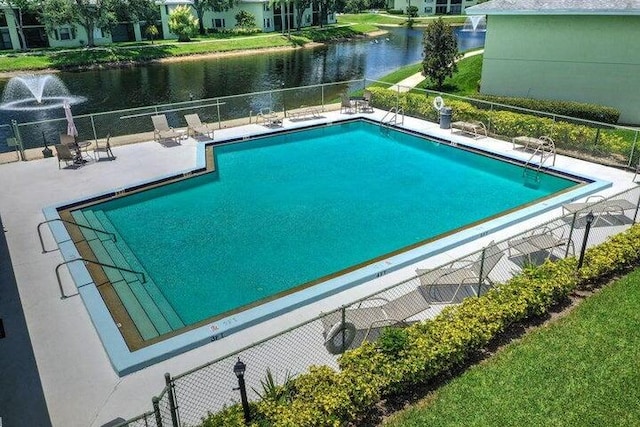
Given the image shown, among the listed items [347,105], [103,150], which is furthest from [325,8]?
[103,150]

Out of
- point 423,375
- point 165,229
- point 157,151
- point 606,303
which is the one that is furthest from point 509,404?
point 157,151

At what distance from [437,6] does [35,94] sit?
8640 cm

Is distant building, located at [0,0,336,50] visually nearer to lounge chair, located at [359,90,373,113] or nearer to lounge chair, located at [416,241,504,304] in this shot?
lounge chair, located at [359,90,373,113]

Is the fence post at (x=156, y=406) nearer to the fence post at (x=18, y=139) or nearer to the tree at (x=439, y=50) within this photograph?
the fence post at (x=18, y=139)

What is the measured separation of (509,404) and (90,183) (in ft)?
42.9

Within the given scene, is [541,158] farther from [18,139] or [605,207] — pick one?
[18,139]

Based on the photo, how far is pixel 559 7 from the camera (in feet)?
68.8

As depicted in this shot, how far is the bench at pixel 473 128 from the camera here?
19.0 meters

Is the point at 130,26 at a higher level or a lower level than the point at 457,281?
higher

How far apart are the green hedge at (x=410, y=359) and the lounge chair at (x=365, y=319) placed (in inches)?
25.6

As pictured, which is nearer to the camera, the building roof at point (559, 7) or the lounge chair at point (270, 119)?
the building roof at point (559, 7)

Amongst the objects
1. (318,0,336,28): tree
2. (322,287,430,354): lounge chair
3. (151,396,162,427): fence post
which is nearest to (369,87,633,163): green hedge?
(322,287,430,354): lounge chair

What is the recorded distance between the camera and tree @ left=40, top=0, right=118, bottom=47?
1994 inches

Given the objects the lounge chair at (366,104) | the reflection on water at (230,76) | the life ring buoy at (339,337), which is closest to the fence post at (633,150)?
the lounge chair at (366,104)
